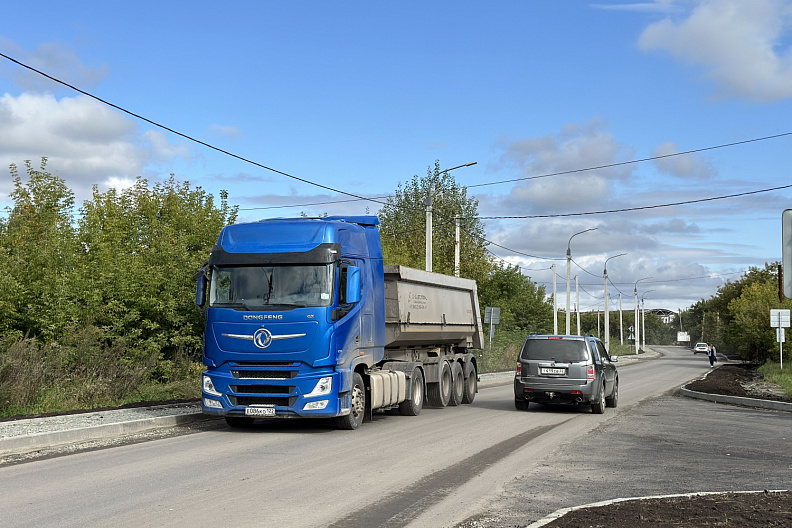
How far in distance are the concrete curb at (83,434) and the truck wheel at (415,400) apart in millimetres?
4620

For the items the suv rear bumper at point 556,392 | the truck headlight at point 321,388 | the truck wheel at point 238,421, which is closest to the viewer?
the truck headlight at point 321,388

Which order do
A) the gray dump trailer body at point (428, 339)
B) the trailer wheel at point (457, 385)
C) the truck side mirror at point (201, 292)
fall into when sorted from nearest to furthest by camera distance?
the truck side mirror at point (201, 292)
the gray dump trailer body at point (428, 339)
the trailer wheel at point (457, 385)

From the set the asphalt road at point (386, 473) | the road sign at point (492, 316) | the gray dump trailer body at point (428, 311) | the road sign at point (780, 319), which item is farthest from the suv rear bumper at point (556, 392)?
the road sign at point (492, 316)

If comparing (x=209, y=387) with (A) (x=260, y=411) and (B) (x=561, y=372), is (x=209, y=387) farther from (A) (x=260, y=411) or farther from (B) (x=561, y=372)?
(B) (x=561, y=372)

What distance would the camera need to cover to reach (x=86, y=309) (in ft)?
70.2

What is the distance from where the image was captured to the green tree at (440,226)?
48312mm

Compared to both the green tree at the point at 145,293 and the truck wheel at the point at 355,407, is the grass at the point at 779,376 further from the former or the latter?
the green tree at the point at 145,293

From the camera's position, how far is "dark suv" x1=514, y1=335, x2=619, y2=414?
19109 millimetres

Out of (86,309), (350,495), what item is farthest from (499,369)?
(350,495)

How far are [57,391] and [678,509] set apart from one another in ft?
46.1

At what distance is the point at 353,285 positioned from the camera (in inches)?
580

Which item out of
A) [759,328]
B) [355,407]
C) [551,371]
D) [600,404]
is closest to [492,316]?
[600,404]

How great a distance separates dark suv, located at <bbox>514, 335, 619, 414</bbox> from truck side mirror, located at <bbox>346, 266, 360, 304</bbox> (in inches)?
240

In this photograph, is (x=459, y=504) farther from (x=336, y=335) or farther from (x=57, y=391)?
(x=57, y=391)
